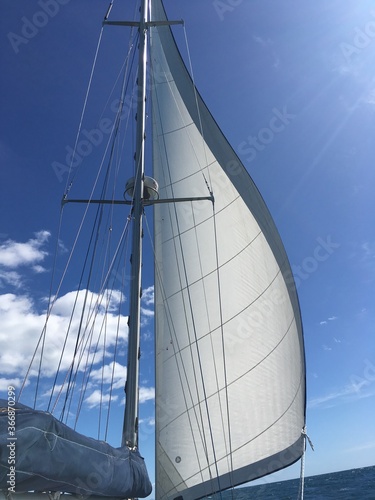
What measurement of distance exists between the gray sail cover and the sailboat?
0.15 meters

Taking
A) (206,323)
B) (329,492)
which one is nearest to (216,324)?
(206,323)

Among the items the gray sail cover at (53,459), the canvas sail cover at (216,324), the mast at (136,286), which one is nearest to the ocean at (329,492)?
the canvas sail cover at (216,324)

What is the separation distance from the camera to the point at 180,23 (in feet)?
32.6

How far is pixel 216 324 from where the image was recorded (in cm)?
698

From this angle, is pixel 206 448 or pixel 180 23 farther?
pixel 180 23

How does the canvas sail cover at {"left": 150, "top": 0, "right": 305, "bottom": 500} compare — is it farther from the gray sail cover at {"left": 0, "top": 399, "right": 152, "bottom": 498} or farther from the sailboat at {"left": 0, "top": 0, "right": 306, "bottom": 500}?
the gray sail cover at {"left": 0, "top": 399, "right": 152, "bottom": 498}

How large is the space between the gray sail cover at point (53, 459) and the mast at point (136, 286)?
1.36 metres

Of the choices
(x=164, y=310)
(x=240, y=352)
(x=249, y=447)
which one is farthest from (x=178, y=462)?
(x=164, y=310)

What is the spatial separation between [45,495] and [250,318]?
446cm

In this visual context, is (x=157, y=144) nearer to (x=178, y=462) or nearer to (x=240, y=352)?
(x=240, y=352)

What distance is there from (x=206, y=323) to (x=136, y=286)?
1572mm

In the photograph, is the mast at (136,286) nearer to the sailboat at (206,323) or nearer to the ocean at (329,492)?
the sailboat at (206,323)

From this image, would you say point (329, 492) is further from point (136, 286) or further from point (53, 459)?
point (53, 459)

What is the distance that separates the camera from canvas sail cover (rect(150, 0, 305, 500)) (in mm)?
6109
